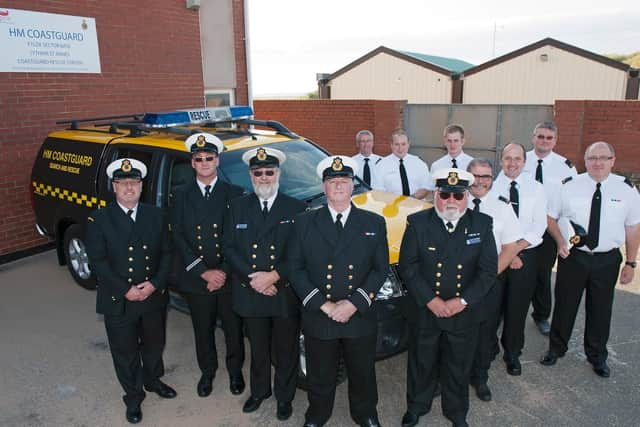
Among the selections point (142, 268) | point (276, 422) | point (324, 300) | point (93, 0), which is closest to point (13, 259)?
point (93, 0)

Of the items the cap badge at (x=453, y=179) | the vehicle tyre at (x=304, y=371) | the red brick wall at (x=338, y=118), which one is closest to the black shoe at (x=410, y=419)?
the vehicle tyre at (x=304, y=371)

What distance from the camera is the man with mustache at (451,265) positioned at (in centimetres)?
322

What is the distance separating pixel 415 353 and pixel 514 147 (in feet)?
5.97

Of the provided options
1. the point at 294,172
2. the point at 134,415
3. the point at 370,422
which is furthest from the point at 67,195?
the point at 370,422

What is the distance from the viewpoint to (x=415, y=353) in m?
3.52

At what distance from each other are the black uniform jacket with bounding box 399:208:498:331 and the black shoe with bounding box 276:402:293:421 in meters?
1.25

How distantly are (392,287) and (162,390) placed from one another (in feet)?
6.50

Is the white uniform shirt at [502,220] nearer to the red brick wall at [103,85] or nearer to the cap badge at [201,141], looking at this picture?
the cap badge at [201,141]

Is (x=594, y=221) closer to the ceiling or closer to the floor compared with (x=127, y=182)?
closer to the floor

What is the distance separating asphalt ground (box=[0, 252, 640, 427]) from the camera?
12.1ft

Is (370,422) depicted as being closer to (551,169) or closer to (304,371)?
(304,371)

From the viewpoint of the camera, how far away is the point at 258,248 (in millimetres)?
3449

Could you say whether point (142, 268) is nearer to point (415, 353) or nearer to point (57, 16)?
Result: point (415, 353)

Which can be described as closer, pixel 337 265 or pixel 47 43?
pixel 337 265
